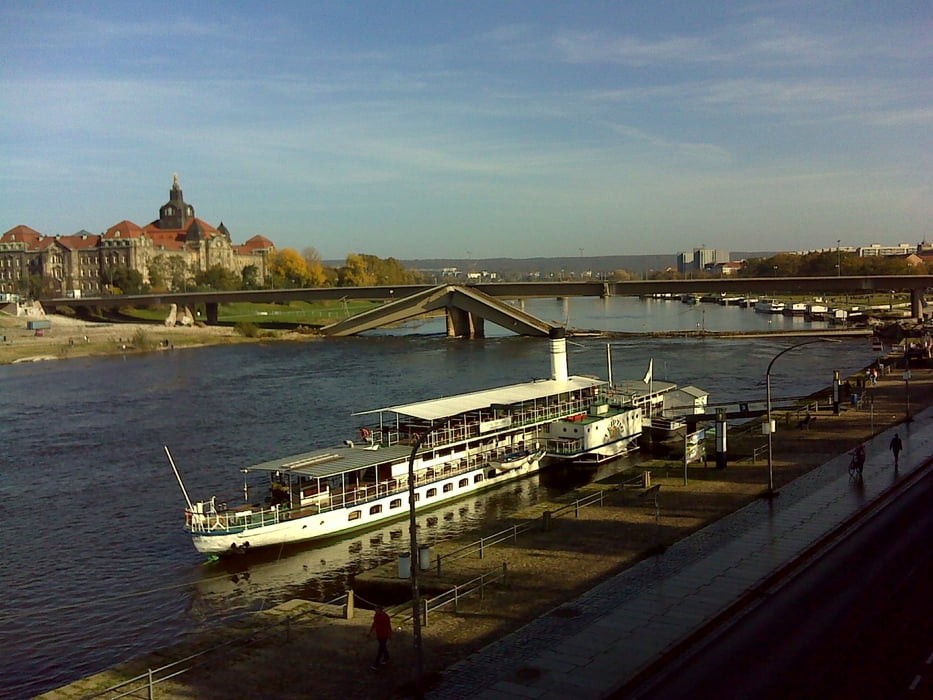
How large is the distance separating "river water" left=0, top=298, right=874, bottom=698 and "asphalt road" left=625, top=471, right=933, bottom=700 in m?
13.9

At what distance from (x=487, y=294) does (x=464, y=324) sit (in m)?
5.30

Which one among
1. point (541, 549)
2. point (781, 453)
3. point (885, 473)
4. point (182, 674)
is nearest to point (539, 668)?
point (182, 674)

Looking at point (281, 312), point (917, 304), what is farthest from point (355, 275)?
point (917, 304)

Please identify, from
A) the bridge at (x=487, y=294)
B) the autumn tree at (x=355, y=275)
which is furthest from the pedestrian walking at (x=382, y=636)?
the autumn tree at (x=355, y=275)

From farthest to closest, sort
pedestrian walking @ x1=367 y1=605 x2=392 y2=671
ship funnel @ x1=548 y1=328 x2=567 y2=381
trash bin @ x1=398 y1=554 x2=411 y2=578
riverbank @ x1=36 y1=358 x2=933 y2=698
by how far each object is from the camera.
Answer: ship funnel @ x1=548 y1=328 x2=567 y2=381 → trash bin @ x1=398 y1=554 x2=411 y2=578 → riverbank @ x1=36 y1=358 x2=933 y2=698 → pedestrian walking @ x1=367 y1=605 x2=392 y2=671

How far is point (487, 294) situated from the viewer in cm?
12950

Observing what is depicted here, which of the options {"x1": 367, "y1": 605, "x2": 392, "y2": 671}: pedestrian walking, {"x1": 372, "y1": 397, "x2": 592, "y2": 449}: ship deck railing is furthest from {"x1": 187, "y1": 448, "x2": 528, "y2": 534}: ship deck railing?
{"x1": 367, "y1": 605, "x2": 392, "y2": 671}: pedestrian walking

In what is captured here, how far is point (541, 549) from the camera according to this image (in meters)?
27.7

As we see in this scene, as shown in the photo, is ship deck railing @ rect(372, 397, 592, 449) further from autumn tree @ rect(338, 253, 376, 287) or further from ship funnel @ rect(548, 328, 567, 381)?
autumn tree @ rect(338, 253, 376, 287)

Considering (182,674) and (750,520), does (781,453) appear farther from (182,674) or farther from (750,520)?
(182,674)

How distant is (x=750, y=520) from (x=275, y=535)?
16039 millimetres

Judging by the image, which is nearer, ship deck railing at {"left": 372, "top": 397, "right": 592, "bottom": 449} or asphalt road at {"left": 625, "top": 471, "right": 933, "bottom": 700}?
asphalt road at {"left": 625, "top": 471, "right": 933, "bottom": 700}

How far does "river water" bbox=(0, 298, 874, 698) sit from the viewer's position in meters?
27.5

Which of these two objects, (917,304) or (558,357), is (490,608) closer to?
(558,357)
